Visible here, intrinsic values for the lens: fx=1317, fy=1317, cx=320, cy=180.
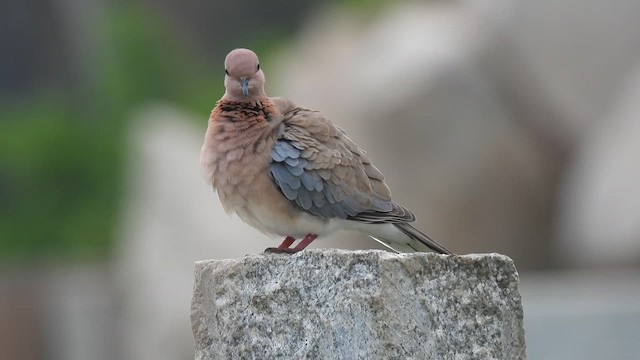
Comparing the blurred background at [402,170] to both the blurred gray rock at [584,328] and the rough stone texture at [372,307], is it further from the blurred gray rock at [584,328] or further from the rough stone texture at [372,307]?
the rough stone texture at [372,307]

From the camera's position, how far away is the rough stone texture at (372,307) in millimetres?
3129

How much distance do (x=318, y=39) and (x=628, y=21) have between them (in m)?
2.76

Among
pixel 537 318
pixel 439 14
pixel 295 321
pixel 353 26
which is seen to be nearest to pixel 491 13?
pixel 439 14

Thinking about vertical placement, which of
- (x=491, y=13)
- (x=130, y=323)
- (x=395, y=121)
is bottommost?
(x=130, y=323)

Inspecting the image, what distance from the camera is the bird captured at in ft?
13.4

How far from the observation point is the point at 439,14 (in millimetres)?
10984

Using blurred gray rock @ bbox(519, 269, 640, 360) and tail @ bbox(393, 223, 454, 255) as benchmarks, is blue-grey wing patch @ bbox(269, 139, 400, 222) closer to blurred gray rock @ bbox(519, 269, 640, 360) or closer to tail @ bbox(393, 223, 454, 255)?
tail @ bbox(393, 223, 454, 255)

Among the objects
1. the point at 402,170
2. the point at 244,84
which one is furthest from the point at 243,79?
the point at 402,170

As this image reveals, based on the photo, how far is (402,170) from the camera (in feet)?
31.0

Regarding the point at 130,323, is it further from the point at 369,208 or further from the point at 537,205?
the point at 369,208

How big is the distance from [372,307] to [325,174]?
39.8 inches

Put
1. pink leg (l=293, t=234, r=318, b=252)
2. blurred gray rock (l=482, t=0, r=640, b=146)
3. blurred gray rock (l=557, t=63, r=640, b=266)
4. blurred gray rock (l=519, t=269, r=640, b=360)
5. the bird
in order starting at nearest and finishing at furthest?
1. pink leg (l=293, t=234, r=318, b=252)
2. the bird
3. blurred gray rock (l=519, t=269, r=640, b=360)
4. blurred gray rock (l=557, t=63, r=640, b=266)
5. blurred gray rock (l=482, t=0, r=640, b=146)

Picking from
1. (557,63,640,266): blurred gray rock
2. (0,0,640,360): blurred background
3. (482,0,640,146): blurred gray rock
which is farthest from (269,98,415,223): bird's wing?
(482,0,640,146): blurred gray rock

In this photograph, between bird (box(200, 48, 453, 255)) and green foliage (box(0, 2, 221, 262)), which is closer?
bird (box(200, 48, 453, 255))
